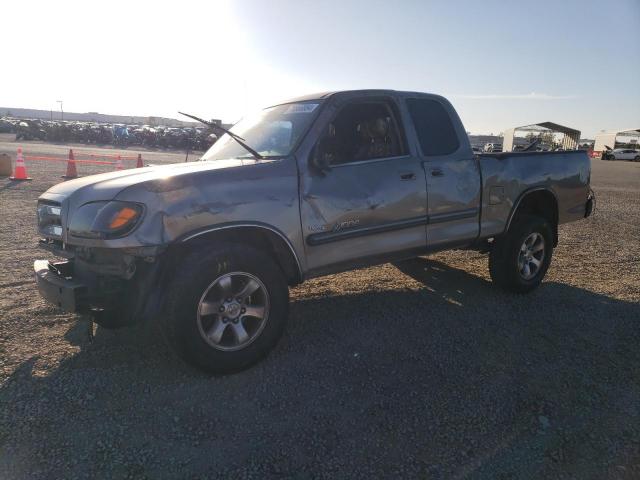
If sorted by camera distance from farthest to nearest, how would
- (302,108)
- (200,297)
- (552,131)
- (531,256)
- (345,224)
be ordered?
(552,131), (531,256), (302,108), (345,224), (200,297)

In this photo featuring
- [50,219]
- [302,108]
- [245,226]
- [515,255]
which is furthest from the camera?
[515,255]

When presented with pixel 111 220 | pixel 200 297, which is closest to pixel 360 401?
pixel 200 297

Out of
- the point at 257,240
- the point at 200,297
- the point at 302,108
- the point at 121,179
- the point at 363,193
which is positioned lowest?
the point at 200,297

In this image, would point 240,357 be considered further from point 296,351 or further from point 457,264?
point 457,264

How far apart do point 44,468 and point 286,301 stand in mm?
1745

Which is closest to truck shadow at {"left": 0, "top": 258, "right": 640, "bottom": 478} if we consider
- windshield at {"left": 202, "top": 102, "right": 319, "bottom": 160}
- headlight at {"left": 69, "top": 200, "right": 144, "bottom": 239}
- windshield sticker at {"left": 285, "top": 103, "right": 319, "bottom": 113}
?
headlight at {"left": 69, "top": 200, "right": 144, "bottom": 239}

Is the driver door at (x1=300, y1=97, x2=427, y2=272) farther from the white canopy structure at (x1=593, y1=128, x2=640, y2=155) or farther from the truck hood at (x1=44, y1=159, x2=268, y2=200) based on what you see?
the white canopy structure at (x1=593, y1=128, x2=640, y2=155)

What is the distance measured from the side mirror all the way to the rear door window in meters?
1.12

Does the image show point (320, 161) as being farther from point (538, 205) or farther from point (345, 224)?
point (538, 205)

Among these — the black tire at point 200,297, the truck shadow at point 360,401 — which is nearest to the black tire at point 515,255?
the truck shadow at point 360,401

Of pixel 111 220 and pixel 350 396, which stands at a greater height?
pixel 111 220

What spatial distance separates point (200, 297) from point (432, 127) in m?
2.74

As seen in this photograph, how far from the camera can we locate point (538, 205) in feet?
18.1

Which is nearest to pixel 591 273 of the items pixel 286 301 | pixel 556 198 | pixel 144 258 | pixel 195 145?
pixel 556 198
